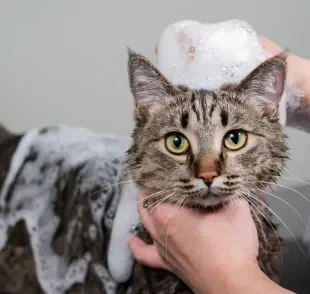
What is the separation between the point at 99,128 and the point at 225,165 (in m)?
0.79

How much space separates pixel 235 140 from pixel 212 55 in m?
0.23

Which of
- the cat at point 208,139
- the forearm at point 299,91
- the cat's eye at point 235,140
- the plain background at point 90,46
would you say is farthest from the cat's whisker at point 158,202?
the plain background at point 90,46

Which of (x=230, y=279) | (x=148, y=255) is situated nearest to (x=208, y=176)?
(x=230, y=279)

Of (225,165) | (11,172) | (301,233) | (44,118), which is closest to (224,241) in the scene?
(225,165)

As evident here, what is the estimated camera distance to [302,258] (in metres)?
1.09

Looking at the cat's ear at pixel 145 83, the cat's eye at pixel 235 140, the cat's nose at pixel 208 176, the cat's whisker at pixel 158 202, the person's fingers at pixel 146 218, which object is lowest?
the person's fingers at pixel 146 218

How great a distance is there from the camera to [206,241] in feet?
2.73

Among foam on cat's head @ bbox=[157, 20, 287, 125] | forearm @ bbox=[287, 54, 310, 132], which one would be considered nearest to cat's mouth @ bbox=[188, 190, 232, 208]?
foam on cat's head @ bbox=[157, 20, 287, 125]

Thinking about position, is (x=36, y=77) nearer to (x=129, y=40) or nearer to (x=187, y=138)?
(x=129, y=40)

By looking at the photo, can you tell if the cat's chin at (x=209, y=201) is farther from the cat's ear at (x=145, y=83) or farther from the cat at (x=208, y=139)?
the cat's ear at (x=145, y=83)

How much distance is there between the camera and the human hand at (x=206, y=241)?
81cm

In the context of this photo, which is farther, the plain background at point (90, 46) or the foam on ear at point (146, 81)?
the plain background at point (90, 46)

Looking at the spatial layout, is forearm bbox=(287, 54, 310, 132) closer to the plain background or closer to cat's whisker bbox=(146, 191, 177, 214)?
the plain background

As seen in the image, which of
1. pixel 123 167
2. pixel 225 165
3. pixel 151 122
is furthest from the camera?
pixel 123 167
